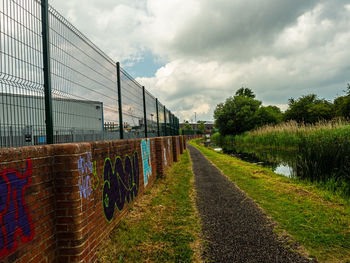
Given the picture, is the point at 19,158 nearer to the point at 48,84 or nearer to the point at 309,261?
the point at 48,84

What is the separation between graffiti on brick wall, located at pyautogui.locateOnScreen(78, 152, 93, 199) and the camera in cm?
235

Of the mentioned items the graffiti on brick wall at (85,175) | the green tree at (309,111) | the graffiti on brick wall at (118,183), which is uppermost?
the green tree at (309,111)

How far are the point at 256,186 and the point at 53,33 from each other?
241 inches

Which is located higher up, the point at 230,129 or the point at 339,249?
the point at 230,129

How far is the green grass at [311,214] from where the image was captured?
113 inches

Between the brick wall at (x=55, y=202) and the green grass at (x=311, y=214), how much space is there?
289 cm

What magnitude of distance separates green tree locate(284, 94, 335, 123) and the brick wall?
32941 millimetres

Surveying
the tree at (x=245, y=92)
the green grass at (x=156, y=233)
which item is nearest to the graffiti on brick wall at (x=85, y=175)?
the green grass at (x=156, y=233)

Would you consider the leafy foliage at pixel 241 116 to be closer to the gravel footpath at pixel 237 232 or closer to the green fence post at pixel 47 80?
the gravel footpath at pixel 237 232

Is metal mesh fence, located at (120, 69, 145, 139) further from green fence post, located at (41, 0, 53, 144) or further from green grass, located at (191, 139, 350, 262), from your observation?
green grass, located at (191, 139, 350, 262)

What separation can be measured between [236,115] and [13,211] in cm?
3779

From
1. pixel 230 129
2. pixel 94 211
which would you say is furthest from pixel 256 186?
pixel 230 129

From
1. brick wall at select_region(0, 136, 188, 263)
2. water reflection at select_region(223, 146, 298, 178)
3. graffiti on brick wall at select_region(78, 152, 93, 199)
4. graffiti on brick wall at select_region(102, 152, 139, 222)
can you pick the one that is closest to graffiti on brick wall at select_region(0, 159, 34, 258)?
brick wall at select_region(0, 136, 188, 263)

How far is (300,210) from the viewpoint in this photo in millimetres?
4238
